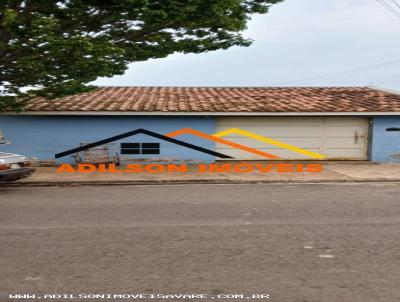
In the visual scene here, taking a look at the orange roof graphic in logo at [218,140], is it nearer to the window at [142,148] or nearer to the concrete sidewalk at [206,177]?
the window at [142,148]

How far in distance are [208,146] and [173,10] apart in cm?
652

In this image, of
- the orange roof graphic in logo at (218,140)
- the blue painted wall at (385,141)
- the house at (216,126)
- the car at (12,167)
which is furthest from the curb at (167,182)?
the blue painted wall at (385,141)

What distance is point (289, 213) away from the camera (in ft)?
25.9

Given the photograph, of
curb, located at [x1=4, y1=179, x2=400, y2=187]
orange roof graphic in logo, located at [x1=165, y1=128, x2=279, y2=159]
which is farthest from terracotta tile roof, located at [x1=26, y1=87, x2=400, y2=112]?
curb, located at [x1=4, y1=179, x2=400, y2=187]

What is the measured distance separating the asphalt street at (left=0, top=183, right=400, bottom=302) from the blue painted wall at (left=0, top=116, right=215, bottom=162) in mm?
5997

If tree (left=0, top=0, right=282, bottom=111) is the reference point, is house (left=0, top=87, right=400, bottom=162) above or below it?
below

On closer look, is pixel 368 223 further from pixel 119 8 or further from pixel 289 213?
pixel 119 8

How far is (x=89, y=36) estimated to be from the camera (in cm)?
1263

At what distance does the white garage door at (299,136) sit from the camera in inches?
656

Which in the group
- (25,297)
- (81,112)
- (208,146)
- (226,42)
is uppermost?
(226,42)

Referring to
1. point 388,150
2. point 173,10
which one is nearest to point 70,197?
point 173,10

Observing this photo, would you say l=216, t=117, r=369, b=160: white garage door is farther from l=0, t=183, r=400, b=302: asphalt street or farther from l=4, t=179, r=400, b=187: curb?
l=0, t=183, r=400, b=302: asphalt street

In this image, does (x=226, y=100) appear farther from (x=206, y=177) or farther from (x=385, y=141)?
(x=385, y=141)

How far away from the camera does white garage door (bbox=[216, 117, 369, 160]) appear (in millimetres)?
16656
